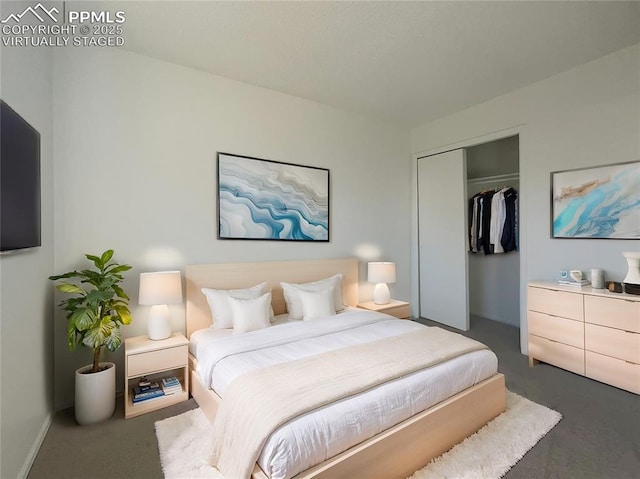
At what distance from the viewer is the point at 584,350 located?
2652 millimetres

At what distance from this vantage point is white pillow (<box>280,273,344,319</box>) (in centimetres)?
300

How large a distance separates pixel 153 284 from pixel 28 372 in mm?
817

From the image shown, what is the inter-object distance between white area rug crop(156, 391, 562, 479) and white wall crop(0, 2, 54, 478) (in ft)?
2.27

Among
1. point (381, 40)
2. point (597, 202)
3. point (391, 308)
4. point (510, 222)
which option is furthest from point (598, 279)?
point (381, 40)

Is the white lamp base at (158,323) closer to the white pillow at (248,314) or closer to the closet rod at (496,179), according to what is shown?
the white pillow at (248,314)

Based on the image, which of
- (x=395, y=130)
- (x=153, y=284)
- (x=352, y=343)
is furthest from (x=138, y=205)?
(x=395, y=130)

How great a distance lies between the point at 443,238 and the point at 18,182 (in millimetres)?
4191

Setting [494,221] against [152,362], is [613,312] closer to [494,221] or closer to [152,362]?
[494,221]

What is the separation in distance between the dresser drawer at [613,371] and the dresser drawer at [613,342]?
0.05 meters

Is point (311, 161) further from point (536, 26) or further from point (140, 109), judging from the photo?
point (536, 26)

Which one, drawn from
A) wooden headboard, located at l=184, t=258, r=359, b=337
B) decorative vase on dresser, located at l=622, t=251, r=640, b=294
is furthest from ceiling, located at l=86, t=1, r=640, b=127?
wooden headboard, located at l=184, t=258, r=359, b=337

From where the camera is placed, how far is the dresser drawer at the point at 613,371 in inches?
93.9

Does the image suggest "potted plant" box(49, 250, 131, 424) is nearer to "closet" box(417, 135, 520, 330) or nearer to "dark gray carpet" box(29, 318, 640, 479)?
"dark gray carpet" box(29, 318, 640, 479)

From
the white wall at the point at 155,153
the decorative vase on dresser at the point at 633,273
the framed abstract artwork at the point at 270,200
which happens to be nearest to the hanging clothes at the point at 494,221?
the decorative vase on dresser at the point at 633,273
